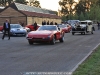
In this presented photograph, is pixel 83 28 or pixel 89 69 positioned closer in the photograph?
pixel 89 69

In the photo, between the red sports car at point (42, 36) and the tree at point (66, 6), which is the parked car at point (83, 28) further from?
the tree at point (66, 6)

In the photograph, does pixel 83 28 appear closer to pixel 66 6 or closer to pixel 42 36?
pixel 42 36

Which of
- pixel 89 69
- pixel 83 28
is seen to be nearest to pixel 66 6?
pixel 83 28

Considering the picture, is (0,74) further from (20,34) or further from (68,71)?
(20,34)

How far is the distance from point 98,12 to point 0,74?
100 m

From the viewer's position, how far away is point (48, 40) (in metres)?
20.9

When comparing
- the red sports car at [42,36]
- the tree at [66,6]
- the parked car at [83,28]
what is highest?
the tree at [66,6]

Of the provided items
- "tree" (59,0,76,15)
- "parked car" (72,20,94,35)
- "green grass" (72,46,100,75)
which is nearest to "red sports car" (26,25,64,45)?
"green grass" (72,46,100,75)

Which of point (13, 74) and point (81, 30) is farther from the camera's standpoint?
point (81, 30)

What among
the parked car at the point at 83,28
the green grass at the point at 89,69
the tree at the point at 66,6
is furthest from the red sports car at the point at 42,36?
the tree at the point at 66,6

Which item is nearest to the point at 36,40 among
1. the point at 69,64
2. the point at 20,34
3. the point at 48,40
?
the point at 48,40

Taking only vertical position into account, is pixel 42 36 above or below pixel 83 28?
above

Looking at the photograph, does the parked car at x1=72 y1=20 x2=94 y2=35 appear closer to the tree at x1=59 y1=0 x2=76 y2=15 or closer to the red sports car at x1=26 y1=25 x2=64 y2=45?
the red sports car at x1=26 y1=25 x2=64 y2=45

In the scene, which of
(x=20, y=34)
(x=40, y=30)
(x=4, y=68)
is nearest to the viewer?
(x=4, y=68)
